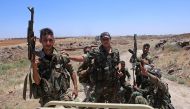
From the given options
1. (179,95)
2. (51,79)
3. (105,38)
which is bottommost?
(179,95)

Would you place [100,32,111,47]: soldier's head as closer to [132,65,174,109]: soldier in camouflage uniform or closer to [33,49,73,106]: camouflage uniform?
[132,65,174,109]: soldier in camouflage uniform

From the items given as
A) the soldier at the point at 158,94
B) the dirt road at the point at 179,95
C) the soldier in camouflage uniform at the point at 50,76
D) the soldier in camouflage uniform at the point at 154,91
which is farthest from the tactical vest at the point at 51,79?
the dirt road at the point at 179,95

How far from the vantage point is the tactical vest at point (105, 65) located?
720 cm

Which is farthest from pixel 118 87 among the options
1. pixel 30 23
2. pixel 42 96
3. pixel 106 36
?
pixel 30 23

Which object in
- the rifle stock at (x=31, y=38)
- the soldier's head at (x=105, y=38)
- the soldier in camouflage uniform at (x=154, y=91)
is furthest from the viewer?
the soldier in camouflage uniform at (x=154, y=91)

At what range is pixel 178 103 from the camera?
12.6 m

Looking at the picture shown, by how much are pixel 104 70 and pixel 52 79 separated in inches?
67.6

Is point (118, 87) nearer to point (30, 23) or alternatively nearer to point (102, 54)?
point (102, 54)

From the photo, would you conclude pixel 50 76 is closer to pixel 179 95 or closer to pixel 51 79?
pixel 51 79

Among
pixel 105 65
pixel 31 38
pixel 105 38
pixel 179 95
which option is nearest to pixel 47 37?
pixel 31 38

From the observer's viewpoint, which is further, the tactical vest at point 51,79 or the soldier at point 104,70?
the soldier at point 104,70

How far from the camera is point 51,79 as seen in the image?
222 inches

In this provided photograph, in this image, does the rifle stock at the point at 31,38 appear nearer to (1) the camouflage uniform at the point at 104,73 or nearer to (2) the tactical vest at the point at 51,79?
(2) the tactical vest at the point at 51,79

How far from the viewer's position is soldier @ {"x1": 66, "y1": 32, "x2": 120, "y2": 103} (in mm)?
7199
